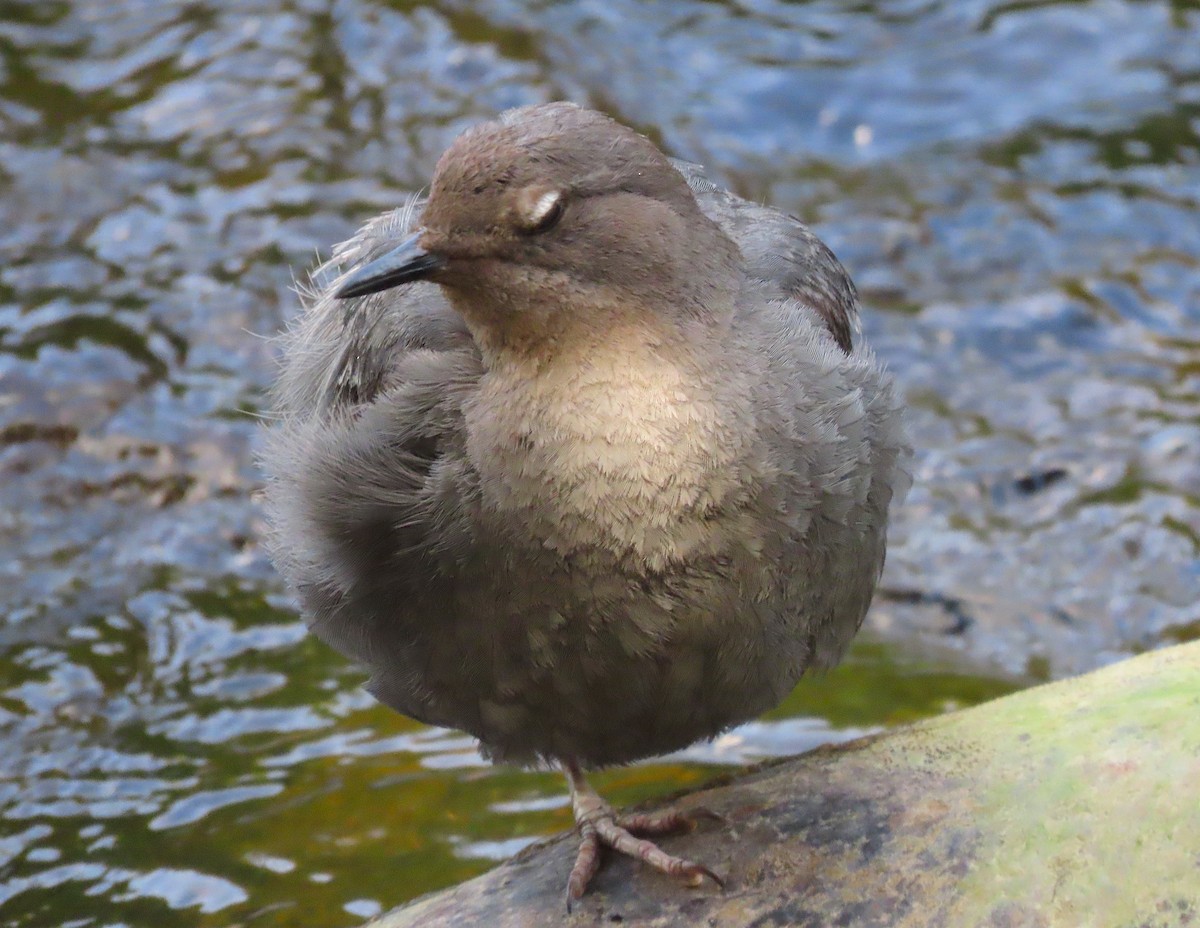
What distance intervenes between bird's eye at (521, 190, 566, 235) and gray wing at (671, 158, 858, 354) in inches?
25.4

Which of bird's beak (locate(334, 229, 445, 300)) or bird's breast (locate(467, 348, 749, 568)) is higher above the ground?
bird's beak (locate(334, 229, 445, 300))

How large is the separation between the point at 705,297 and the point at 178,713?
2.43 metres

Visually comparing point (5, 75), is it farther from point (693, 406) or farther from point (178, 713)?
point (693, 406)

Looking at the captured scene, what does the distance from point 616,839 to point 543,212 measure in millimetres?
1250

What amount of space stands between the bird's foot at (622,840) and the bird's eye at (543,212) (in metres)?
1.20

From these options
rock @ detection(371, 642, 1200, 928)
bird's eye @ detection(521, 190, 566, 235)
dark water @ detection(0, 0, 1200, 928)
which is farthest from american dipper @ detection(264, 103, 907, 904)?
dark water @ detection(0, 0, 1200, 928)

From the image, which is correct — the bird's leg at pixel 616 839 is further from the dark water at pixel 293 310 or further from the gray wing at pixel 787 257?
the gray wing at pixel 787 257

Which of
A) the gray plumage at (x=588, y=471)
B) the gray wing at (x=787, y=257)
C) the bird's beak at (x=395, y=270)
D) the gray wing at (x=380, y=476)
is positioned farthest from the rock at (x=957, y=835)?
the bird's beak at (x=395, y=270)

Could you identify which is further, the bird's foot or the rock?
the bird's foot

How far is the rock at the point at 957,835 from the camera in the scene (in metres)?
2.89

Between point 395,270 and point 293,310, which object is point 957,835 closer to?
point 395,270

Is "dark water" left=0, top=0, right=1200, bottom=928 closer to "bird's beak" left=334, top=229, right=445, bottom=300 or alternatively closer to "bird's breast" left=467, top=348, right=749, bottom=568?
"bird's breast" left=467, top=348, right=749, bottom=568

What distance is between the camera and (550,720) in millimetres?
3311

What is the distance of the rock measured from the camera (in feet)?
9.50
